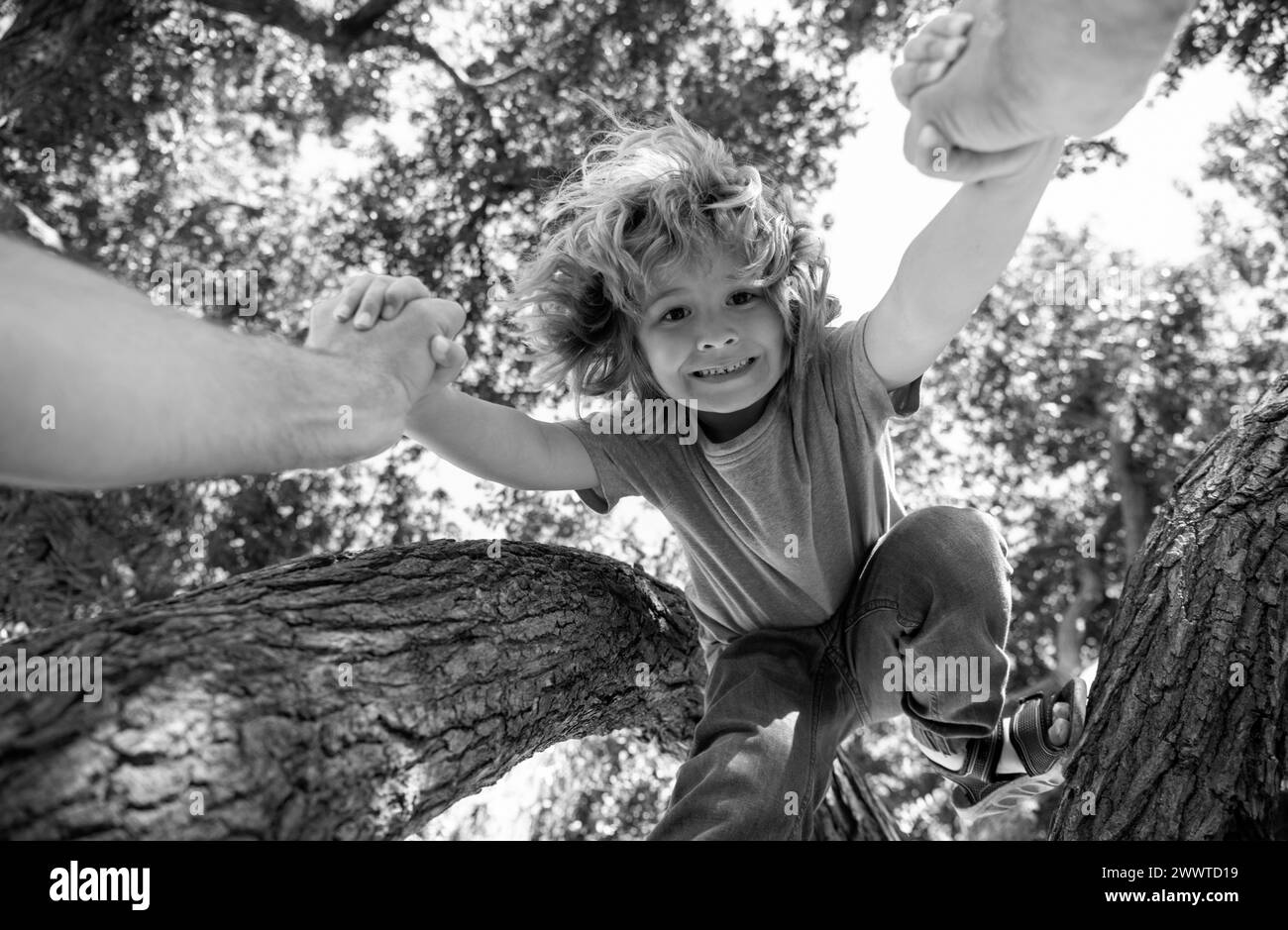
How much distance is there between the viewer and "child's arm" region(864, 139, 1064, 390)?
1722 millimetres

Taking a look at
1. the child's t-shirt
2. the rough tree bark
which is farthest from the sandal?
the rough tree bark

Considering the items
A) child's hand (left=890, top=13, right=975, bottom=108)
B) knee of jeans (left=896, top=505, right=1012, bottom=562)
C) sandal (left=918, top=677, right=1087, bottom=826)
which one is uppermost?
child's hand (left=890, top=13, right=975, bottom=108)

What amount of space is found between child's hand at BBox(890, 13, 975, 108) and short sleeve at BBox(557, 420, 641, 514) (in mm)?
1140

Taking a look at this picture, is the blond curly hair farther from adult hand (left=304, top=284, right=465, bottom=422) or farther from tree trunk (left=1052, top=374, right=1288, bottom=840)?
tree trunk (left=1052, top=374, right=1288, bottom=840)

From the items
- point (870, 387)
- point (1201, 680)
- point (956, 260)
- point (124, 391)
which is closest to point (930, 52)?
point (956, 260)

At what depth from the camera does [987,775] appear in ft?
7.98

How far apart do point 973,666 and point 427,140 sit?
4308 mm

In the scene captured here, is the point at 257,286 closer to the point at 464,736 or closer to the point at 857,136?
the point at 857,136

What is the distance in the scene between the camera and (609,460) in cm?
248

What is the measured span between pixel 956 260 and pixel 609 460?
0.95 m

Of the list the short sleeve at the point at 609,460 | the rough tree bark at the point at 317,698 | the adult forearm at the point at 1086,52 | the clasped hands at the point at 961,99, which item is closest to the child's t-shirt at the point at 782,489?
the short sleeve at the point at 609,460

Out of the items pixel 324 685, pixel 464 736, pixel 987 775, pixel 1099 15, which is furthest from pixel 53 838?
pixel 987 775

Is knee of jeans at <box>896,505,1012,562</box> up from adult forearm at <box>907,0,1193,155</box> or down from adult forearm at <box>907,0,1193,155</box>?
down

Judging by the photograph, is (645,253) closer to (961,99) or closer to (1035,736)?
A: (961,99)
